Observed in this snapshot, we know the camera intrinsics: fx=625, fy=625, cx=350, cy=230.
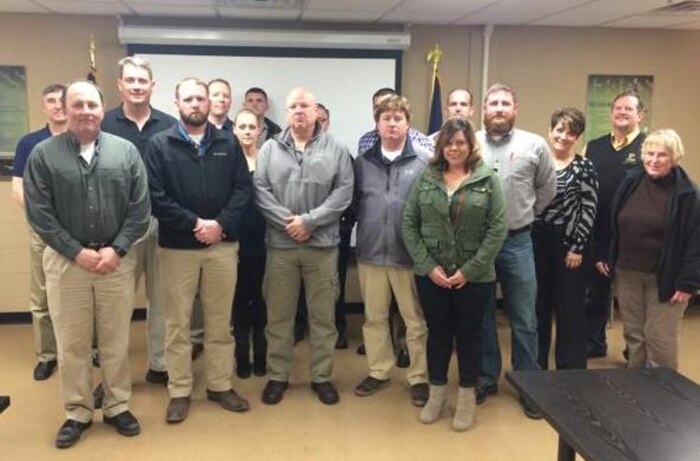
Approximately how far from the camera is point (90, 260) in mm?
2705

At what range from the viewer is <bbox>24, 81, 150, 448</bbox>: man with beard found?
2.68 metres

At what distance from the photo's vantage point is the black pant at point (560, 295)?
3.28 metres

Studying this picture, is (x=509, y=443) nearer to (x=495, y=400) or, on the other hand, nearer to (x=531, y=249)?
(x=495, y=400)

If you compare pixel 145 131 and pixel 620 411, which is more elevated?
pixel 145 131

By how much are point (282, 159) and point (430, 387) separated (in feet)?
4.54

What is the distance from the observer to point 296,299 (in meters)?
3.37

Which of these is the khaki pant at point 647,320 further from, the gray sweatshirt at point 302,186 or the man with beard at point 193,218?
the man with beard at point 193,218

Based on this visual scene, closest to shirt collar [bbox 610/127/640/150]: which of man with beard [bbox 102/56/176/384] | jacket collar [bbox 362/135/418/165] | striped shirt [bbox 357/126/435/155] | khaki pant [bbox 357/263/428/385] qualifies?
striped shirt [bbox 357/126/435/155]

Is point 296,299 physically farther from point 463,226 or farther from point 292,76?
point 292,76

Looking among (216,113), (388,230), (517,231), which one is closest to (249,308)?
(388,230)

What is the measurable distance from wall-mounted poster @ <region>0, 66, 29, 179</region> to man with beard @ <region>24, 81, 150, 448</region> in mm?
2293

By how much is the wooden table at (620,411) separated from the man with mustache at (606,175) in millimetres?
1840

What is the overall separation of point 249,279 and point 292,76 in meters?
1.96

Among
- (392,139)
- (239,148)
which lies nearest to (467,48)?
(392,139)
